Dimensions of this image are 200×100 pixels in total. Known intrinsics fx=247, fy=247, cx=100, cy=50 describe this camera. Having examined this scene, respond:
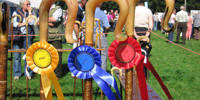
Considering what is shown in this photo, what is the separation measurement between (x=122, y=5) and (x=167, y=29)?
0.30 metres

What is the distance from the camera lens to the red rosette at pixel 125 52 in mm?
1209

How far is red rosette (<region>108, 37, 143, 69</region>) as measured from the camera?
1.21 metres

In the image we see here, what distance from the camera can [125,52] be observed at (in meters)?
1.22

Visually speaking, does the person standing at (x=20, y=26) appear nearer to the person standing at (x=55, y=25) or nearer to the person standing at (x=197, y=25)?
the person standing at (x=55, y=25)

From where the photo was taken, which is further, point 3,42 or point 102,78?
point 102,78

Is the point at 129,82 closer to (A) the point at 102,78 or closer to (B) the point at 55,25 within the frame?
(A) the point at 102,78

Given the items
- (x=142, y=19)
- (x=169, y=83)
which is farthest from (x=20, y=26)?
(x=169, y=83)

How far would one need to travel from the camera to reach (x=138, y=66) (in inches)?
51.3

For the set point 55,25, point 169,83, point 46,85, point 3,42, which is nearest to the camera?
point 3,42

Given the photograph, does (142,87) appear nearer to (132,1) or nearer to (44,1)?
(132,1)

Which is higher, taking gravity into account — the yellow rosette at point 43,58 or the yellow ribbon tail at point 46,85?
the yellow rosette at point 43,58

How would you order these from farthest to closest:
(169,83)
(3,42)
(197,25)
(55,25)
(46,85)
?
(197,25), (169,83), (55,25), (46,85), (3,42)

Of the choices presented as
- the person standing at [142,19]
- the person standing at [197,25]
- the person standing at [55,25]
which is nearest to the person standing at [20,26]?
the person standing at [55,25]

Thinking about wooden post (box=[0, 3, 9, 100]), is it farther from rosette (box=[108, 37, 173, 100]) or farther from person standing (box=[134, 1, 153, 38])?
person standing (box=[134, 1, 153, 38])
